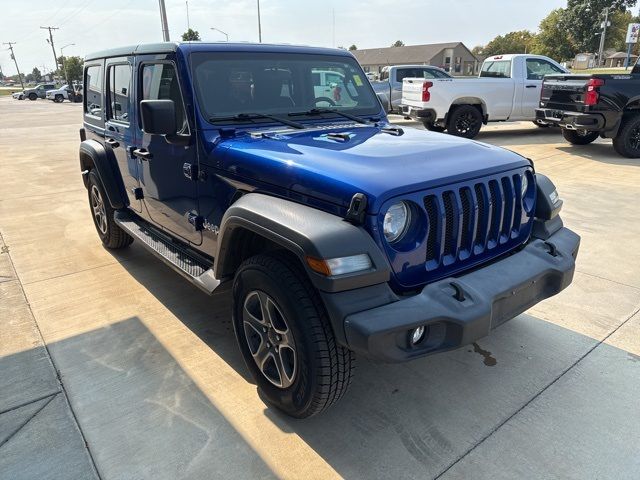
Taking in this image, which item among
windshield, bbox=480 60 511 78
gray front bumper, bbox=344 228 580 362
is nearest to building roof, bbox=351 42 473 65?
windshield, bbox=480 60 511 78

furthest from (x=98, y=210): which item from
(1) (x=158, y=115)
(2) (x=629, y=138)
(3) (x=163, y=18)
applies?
(3) (x=163, y=18)

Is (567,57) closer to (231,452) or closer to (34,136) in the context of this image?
(34,136)

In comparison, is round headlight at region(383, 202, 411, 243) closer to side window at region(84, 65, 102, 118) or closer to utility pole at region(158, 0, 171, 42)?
side window at region(84, 65, 102, 118)

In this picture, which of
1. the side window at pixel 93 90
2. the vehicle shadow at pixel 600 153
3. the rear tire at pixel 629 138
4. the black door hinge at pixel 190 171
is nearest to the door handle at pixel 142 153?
the black door hinge at pixel 190 171

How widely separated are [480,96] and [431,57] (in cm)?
7454

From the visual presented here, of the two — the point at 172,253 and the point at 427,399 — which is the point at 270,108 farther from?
the point at 427,399

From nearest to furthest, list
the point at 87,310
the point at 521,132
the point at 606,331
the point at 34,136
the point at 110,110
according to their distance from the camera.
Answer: the point at 606,331, the point at 87,310, the point at 110,110, the point at 521,132, the point at 34,136

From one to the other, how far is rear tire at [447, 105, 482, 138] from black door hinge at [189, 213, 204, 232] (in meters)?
9.90

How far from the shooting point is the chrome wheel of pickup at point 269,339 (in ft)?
8.05

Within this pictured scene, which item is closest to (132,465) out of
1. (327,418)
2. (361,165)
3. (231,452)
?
(231,452)

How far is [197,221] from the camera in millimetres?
3246

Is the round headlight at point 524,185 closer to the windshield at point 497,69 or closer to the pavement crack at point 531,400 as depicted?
the pavement crack at point 531,400

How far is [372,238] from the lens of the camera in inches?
85.5

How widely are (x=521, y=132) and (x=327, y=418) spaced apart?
13.1 metres
